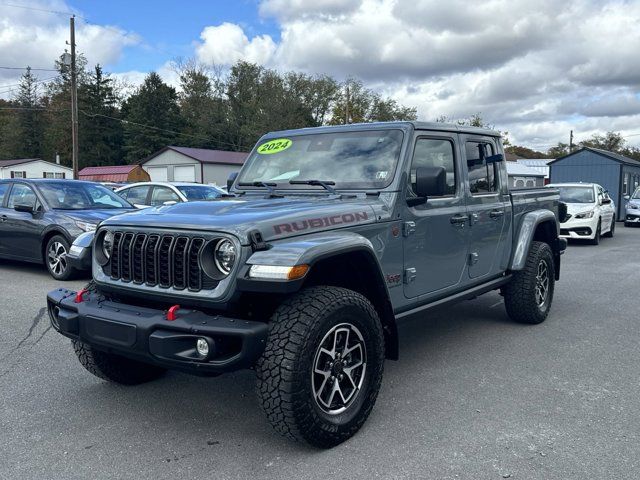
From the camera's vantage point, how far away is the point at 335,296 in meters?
3.20

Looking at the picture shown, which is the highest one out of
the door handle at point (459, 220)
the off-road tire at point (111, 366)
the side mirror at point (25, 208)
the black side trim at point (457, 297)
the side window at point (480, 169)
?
the side window at point (480, 169)

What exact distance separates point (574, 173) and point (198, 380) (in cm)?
2603

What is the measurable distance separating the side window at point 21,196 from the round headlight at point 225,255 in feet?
23.9

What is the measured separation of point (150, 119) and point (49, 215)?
202 ft

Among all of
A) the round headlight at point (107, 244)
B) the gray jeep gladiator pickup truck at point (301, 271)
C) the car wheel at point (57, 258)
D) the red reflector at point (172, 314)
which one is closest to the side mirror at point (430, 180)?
the gray jeep gladiator pickup truck at point (301, 271)

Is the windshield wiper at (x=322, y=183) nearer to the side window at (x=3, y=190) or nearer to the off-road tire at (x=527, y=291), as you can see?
the off-road tire at (x=527, y=291)

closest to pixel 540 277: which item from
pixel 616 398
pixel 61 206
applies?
pixel 616 398

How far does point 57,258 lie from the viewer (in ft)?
28.6

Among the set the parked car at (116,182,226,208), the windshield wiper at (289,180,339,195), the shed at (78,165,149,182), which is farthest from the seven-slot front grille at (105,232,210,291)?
the shed at (78,165,149,182)

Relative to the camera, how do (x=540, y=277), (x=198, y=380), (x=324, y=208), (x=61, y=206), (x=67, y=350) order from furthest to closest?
(x=61, y=206) → (x=540, y=277) → (x=67, y=350) → (x=198, y=380) → (x=324, y=208)

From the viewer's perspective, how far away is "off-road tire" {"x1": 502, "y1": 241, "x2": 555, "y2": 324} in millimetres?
5738

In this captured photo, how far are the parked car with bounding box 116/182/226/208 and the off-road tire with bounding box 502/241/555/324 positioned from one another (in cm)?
756

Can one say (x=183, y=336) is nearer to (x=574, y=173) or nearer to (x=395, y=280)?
(x=395, y=280)

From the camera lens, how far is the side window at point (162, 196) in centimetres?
1193
